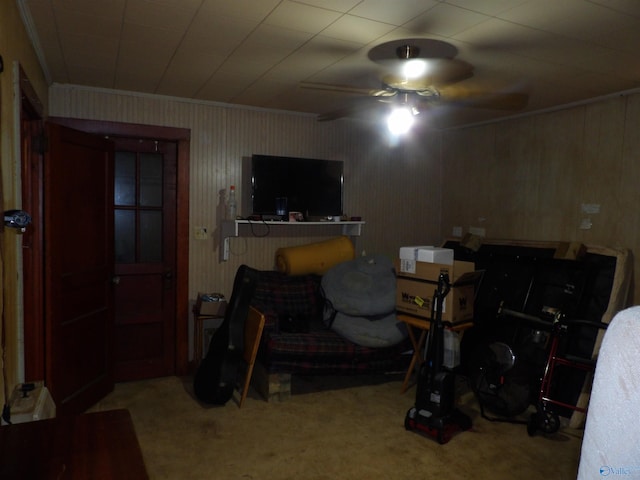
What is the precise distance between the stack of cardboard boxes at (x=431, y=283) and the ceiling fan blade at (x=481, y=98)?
1204 mm

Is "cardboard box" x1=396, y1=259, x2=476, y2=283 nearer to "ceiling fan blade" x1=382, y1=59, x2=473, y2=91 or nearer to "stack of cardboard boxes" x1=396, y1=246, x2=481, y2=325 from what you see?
"stack of cardboard boxes" x1=396, y1=246, x2=481, y2=325

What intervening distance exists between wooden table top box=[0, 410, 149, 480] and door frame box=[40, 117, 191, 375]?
2729 mm

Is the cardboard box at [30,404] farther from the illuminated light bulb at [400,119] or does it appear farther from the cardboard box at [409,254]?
the cardboard box at [409,254]

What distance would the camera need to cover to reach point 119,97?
3.71 meters

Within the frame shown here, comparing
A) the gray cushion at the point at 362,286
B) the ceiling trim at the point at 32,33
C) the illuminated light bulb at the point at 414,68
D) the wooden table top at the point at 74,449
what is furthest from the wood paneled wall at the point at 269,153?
the wooden table top at the point at 74,449

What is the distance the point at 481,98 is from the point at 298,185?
1741 mm

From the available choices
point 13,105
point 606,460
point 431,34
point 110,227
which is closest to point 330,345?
point 110,227

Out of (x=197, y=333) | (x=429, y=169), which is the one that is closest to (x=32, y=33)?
(x=197, y=333)

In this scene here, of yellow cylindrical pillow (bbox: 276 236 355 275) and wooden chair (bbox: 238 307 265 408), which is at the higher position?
yellow cylindrical pillow (bbox: 276 236 355 275)

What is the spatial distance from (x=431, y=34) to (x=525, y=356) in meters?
2.39

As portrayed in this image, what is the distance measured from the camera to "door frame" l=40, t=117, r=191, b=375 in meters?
3.79

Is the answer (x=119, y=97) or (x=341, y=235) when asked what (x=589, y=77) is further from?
(x=119, y=97)

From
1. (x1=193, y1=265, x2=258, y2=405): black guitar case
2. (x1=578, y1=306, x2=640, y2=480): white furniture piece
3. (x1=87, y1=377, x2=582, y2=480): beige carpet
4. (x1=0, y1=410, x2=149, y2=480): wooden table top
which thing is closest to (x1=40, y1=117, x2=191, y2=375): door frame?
(x1=87, y1=377, x2=582, y2=480): beige carpet

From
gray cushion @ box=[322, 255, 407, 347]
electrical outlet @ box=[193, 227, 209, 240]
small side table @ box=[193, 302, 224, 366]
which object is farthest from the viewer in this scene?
electrical outlet @ box=[193, 227, 209, 240]
